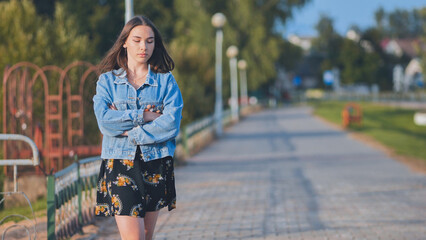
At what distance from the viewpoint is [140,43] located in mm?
3930

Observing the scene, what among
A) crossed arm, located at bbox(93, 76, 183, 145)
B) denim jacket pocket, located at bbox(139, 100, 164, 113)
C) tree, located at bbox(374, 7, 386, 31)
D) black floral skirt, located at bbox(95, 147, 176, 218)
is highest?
tree, located at bbox(374, 7, 386, 31)

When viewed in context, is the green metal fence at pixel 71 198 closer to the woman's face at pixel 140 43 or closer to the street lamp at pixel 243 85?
the woman's face at pixel 140 43

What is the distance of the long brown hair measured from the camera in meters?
3.99

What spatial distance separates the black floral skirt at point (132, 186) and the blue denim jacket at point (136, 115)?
0.18ft

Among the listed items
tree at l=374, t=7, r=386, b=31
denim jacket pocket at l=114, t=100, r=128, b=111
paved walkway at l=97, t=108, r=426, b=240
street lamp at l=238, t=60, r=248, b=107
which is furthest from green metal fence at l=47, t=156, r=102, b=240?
tree at l=374, t=7, r=386, b=31

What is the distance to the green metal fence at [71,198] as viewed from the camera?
5488mm

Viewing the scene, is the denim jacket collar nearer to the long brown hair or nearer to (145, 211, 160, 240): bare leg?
the long brown hair

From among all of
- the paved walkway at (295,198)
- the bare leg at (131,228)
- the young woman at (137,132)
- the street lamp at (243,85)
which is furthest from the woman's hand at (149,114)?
the street lamp at (243,85)

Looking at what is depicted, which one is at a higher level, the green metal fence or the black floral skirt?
the black floral skirt

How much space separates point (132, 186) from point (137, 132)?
31 cm

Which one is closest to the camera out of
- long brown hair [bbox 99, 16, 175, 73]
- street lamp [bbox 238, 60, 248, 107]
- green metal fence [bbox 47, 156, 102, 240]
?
long brown hair [bbox 99, 16, 175, 73]

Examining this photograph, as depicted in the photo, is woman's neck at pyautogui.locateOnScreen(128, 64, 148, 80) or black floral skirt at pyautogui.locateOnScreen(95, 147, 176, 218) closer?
black floral skirt at pyautogui.locateOnScreen(95, 147, 176, 218)

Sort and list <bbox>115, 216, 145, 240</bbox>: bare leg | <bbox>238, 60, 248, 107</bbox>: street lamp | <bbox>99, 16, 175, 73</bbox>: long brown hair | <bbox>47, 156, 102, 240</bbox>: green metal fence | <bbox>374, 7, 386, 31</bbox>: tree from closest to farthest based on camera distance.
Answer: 1. <bbox>115, 216, 145, 240</bbox>: bare leg
2. <bbox>99, 16, 175, 73</bbox>: long brown hair
3. <bbox>47, 156, 102, 240</bbox>: green metal fence
4. <bbox>238, 60, 248, 107</bbox>: street lamp
5. <bbox>374, 7, 386, 31</bbox>: tree

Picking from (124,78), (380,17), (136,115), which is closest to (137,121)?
(136,115)
